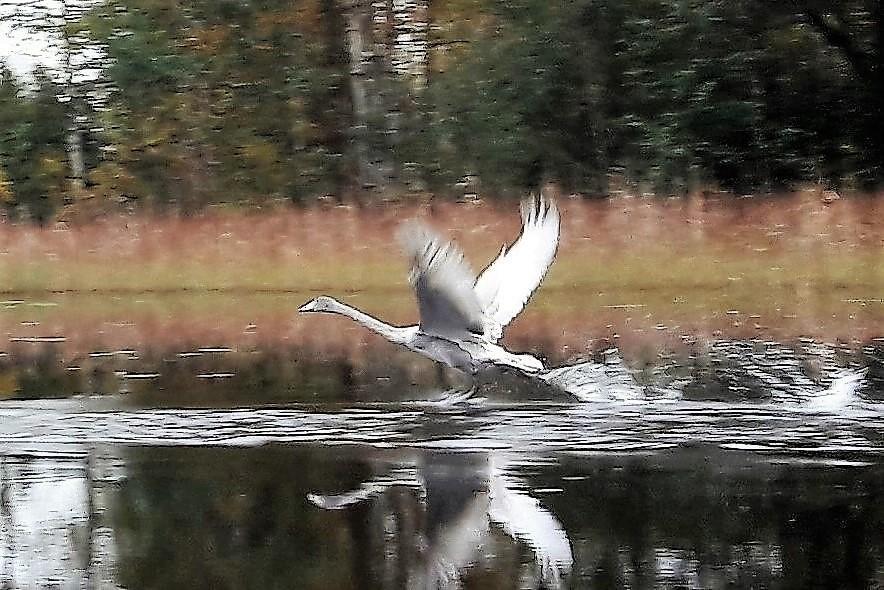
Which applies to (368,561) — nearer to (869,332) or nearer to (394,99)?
(869,332)

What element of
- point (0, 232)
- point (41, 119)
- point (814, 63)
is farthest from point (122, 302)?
point (814, 63)

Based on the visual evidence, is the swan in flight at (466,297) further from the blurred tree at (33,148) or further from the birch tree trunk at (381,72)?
the blurred tree at (33,148)

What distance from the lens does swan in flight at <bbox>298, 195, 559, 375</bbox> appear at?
9102 millimetres

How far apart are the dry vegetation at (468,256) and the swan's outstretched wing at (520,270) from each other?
2.82m

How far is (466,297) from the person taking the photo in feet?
31.7

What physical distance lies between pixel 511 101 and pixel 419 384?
44.1 ft

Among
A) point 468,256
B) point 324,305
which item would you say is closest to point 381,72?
point 468,256

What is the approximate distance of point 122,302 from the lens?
18.9 metres

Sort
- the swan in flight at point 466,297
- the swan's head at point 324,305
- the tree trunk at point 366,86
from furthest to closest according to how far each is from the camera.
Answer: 1. the tree trunk at point 366,86
2. the swan's head at point 324,305
3. the swan in flight at point 466,297

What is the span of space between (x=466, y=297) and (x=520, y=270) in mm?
1168

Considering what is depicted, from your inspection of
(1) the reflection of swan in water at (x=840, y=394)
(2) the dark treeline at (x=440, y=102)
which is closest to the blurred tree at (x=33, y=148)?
(2) the dark treeline at (x=440, y=102)

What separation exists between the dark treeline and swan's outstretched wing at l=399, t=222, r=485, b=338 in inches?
532

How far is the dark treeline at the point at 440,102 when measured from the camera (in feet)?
75.7

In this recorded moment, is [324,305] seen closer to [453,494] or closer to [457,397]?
[457,397]
